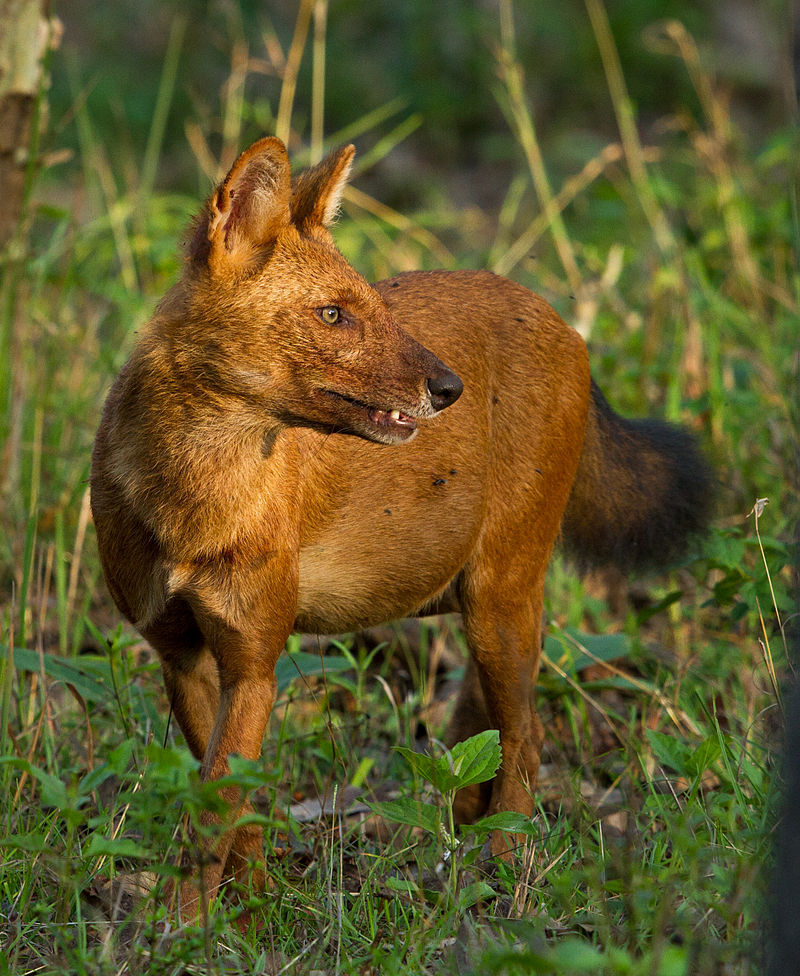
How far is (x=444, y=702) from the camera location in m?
4.93

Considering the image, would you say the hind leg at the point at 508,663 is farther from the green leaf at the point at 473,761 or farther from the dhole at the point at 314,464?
the green leaf at the point at 473,761

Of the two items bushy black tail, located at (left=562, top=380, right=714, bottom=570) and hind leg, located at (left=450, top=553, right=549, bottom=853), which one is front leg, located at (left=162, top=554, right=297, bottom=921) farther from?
bushy black tail, located at (left=562, top=380, right=714, bottom=570)

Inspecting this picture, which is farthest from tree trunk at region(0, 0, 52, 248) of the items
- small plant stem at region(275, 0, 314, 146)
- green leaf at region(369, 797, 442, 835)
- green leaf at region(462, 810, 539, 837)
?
green leaf at region(462, 810, 539, 837)

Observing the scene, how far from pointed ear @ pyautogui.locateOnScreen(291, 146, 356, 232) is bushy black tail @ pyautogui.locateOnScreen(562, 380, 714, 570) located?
133 centimetres

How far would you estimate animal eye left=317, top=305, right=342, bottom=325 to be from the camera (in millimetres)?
3352

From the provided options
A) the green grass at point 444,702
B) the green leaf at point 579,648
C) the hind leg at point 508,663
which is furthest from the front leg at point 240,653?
the green leaf at point 579,648

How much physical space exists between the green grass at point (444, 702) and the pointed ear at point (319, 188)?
4.50 feet

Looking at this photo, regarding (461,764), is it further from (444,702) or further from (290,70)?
(290,70)

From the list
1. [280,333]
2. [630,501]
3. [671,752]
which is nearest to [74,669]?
[280,333]

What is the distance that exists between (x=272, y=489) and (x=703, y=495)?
1.75 metres

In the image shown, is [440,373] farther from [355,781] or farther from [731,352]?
[731,352]

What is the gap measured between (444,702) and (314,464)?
5.16 feet

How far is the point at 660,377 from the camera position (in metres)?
6.07

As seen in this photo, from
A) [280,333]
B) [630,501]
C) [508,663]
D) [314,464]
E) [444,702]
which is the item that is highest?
[280,333]
